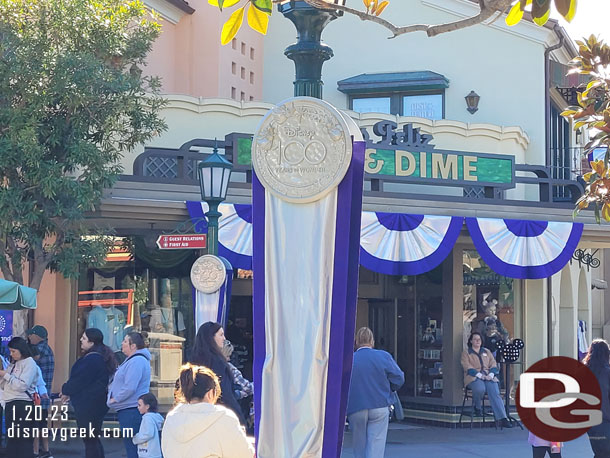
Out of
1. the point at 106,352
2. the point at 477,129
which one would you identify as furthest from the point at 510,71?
the point at 106,352

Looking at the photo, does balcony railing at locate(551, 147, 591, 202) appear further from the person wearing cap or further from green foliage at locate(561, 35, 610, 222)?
green foliage at locate(561, 35, 610, 222)

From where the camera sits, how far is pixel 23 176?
1160 centimetres

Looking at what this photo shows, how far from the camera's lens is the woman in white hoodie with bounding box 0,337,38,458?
10734 mm

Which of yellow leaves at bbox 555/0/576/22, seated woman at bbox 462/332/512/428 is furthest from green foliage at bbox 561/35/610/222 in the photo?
seated woman at bbox 462/332/512/428

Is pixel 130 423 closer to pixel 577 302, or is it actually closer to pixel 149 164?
pixel 149 164

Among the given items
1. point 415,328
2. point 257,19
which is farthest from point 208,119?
point 257,19

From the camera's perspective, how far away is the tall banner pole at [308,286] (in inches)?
227

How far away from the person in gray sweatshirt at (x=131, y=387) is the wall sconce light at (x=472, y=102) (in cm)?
1087

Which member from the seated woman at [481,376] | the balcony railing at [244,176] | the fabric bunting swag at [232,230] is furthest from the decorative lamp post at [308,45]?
the seated woman at [481,376]

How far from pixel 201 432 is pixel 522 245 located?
427 inches

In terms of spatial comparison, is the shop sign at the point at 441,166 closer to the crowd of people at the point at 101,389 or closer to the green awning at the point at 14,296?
the crowd of people at the point at 101,389

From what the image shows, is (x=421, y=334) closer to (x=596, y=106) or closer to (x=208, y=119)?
(x=208, y=119)

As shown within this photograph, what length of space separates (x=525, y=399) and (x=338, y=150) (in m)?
8.96

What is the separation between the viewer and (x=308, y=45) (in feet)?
20.3
